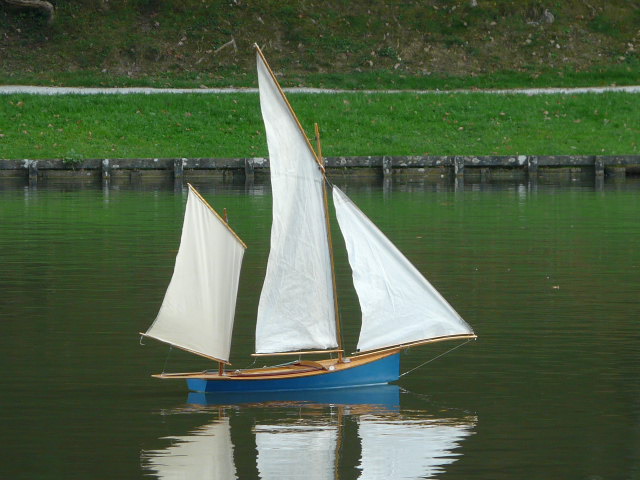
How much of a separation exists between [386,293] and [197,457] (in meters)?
4.27

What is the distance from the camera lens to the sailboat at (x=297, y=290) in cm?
1802

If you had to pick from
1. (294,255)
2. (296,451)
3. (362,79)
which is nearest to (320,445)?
(296,451)

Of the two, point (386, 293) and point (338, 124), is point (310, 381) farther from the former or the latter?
point (338, 124)

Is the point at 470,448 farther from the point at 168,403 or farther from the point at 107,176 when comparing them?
the point at 107,176

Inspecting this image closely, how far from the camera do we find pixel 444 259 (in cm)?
3141

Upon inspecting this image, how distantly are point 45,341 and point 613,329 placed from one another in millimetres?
8859

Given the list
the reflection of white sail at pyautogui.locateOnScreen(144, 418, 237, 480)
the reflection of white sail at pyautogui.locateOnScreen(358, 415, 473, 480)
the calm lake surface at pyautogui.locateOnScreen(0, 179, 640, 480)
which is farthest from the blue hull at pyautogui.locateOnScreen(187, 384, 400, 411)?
the reflection of white sail at pyautogui.locateOnScreen(144, 418, 237, 480)

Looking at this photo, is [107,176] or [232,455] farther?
[107,176]

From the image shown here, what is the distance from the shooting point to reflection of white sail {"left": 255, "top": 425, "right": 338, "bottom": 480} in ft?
46.8

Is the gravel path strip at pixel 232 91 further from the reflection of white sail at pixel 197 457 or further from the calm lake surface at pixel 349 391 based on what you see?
the reflection of white sail at pixel 197 457

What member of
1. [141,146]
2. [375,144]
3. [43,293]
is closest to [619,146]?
[375,144]

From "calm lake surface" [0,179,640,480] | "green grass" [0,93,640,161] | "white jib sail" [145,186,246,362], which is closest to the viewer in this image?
"calm lake surface" [0,179,640,480]

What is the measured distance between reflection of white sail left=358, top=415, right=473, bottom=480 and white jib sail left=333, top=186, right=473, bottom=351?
5.71 feet

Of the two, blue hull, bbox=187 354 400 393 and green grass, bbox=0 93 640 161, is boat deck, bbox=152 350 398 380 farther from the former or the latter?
green grass, bbox=0 93 640 161
